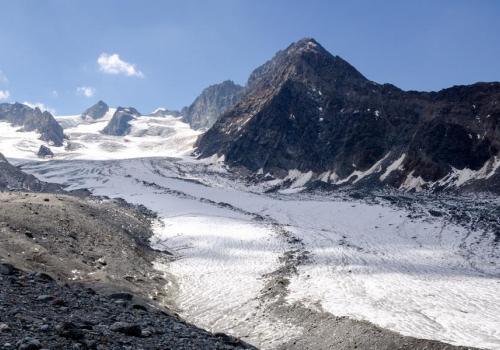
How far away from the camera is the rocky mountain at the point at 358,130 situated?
262 ft

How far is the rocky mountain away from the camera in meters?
79.9

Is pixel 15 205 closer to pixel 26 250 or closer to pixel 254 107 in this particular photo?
pixel 26 250

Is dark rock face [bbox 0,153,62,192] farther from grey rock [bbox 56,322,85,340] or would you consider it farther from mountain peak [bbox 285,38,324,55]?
mountain peak [bbox 285,38,324,55]

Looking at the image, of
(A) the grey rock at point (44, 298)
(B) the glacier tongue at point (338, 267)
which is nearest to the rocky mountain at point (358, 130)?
(B) the glacier tongue at point (338, 267)

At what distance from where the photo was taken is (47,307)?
14.4 metres

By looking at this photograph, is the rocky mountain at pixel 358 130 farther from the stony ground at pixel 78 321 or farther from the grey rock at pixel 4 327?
the grey rock at pixel 4 327

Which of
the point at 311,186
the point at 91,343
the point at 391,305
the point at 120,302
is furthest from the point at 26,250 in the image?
the point at 311,186

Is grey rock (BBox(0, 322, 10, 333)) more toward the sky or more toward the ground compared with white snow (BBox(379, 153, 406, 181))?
more toward the ground

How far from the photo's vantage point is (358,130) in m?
105

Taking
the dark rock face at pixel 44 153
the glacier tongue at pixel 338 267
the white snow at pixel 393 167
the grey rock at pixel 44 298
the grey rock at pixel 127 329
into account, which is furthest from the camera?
the dark rock face at pixel 44 153

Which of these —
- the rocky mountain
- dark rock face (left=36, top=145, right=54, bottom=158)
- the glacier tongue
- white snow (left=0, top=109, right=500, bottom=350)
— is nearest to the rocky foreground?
white snow (left=0, top=109, right=500, bottom=350)

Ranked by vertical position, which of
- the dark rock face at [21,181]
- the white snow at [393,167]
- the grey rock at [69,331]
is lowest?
the dark rock face at [21,181]

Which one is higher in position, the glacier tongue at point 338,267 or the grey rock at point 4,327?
the grey rock at point 4,327

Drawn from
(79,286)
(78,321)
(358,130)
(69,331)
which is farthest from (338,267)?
(358,130)
